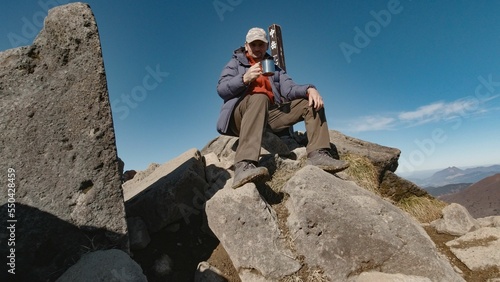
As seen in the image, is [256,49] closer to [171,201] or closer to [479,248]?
[171,201]

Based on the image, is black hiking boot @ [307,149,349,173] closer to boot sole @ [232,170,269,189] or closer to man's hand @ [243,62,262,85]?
boot sole @ [232,170,269,189]

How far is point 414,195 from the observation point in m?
7.69

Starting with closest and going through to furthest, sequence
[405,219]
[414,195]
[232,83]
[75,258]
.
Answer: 1. [75,258]
2. [405,219]
3. [232,83]
4. [414,195]

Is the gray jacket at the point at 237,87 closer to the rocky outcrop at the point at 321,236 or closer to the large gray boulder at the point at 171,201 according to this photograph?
the large gray boulder at the point at 171,201

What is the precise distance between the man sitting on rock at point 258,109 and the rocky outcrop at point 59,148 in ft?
7.46

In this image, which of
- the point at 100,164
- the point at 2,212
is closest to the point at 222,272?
the point at 100,164

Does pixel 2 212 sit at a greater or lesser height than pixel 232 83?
lesser

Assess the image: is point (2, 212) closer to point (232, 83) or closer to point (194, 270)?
point (194, 270)

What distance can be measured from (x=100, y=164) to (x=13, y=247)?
158 cm

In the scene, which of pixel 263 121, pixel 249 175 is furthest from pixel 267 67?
pixel 249 175

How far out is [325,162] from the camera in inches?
222

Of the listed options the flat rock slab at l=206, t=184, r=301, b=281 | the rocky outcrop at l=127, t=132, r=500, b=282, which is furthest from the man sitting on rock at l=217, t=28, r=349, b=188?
the rocky outcrop at l=127, t=132, r=500, b=282

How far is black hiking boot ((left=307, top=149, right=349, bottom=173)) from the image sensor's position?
551 centimetres

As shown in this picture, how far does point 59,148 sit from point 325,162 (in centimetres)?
465
